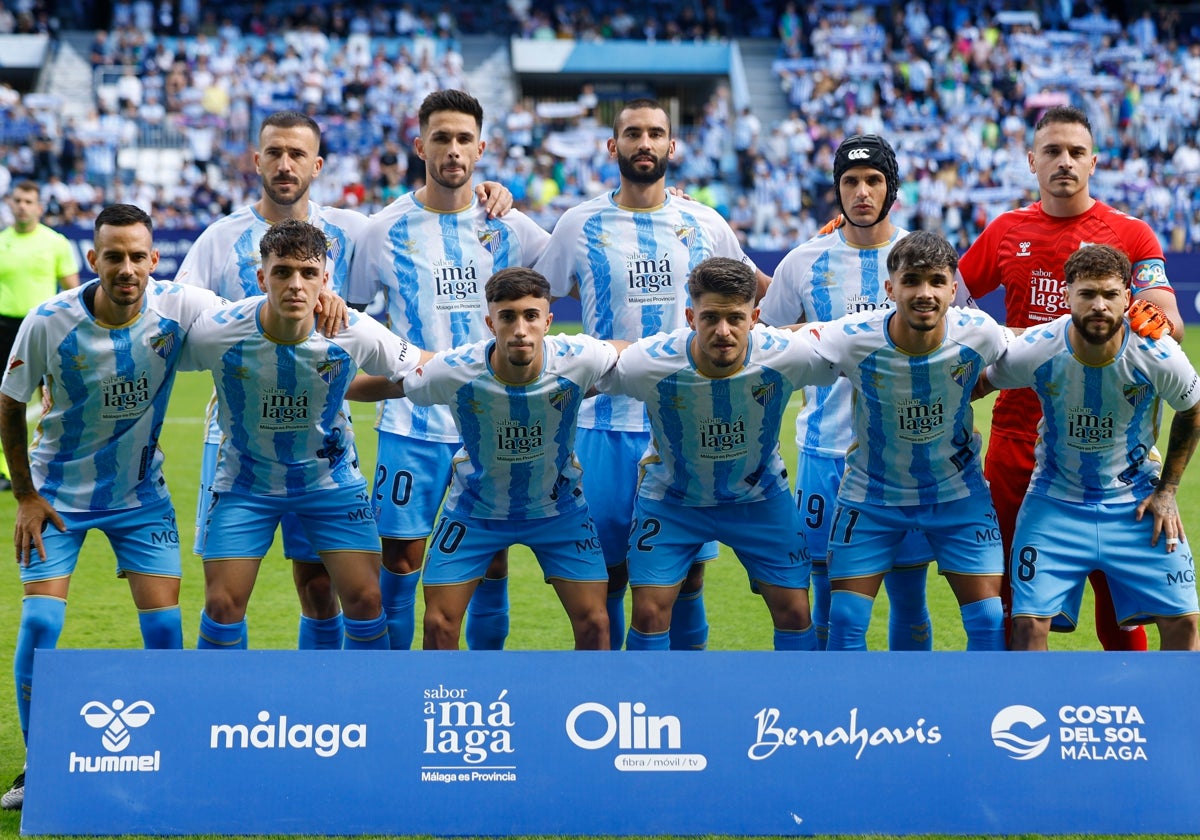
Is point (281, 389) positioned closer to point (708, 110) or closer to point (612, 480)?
point (612, 480)

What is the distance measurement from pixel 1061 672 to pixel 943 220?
22.0 m

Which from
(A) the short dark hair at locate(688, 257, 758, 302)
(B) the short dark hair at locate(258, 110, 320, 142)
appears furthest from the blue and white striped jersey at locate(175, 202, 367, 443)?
(A) the short dark hair at locate(688, 257, 758, 302)

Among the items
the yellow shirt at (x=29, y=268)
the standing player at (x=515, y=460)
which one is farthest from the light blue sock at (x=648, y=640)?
the yellow shirt at (x=29, y=268)

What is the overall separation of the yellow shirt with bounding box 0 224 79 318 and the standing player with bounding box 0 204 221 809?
619 centimetres

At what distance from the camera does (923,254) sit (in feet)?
15.9

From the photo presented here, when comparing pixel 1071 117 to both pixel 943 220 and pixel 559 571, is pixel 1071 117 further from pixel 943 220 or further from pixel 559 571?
pixel 943 220

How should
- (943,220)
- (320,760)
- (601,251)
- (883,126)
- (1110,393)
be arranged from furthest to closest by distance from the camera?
(883,126)
(943,220)
(601,251)
(1110,393)
(320,760)

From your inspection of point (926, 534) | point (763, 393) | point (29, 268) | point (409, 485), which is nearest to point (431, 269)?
point (409, 485)

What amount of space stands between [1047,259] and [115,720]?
3895mm

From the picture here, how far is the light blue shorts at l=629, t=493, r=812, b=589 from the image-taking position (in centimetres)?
524

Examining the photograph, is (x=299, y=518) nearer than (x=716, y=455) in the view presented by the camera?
No

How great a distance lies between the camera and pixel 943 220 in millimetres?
25266

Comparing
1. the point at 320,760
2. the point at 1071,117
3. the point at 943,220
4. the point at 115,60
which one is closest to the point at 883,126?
the point at 943,220

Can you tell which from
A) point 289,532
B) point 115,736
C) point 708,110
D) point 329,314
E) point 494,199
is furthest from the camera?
point 708,110
